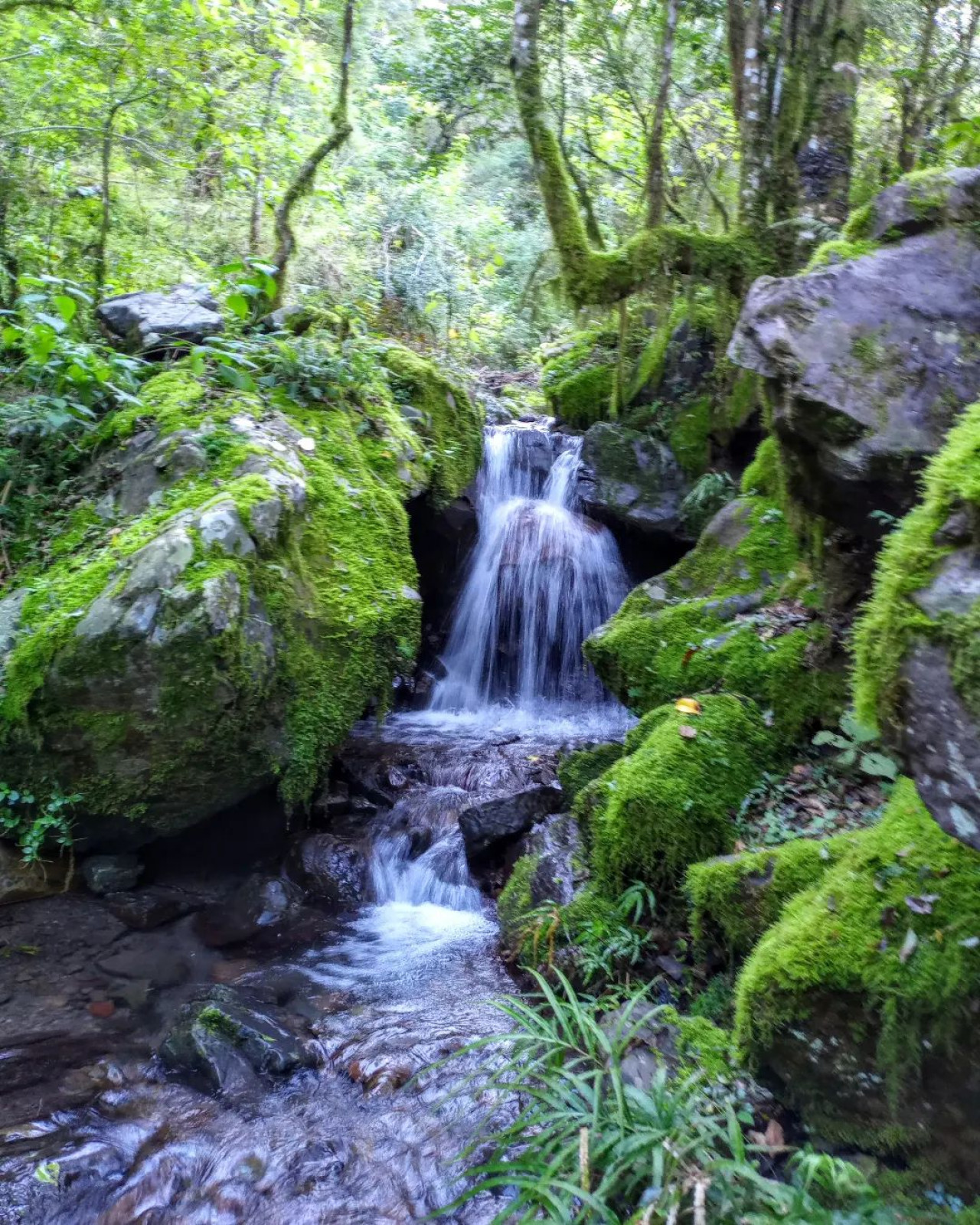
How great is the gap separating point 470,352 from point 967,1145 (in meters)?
15.4

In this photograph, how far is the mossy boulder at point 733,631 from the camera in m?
4.34

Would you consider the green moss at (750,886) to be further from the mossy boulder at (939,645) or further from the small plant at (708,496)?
the small plant at (708,496)

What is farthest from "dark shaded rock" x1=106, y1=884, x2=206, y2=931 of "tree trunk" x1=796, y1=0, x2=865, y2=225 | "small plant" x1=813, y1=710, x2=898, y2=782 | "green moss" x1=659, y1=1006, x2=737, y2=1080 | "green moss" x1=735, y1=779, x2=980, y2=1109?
"tree trunk" x1=796, y1=0, x2=865, y2=225

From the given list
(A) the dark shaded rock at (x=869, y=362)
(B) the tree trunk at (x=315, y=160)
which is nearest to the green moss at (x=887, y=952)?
(A) the dark shaded rock at (x=869, y=362)

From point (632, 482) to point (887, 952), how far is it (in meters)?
7.50

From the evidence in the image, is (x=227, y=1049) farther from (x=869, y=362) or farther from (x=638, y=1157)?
(x=869, y=362)

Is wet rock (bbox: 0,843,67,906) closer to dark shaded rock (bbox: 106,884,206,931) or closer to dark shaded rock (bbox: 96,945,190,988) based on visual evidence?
dark shaded rock (bbox: 106,884,206,931)

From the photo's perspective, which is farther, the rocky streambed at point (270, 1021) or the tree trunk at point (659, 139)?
the tree trunk at point (659, 139)

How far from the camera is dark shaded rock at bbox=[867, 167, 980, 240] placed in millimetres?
4035

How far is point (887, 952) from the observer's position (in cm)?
252

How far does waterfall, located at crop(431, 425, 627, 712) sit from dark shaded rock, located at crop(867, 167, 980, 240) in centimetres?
570

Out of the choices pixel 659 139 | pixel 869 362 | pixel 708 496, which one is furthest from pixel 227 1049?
pixel 659 139

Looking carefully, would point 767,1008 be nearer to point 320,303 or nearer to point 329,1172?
point 329,1172

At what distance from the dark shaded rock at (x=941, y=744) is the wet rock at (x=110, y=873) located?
4.90m
